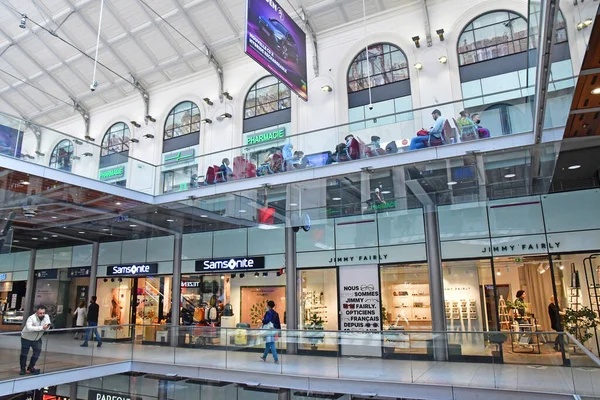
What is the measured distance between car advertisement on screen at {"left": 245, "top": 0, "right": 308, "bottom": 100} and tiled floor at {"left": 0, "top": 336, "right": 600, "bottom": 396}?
20.9ft

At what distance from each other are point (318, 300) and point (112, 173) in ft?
23.5

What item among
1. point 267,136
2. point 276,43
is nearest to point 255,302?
point 267,136

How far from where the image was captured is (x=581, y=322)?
1048cm

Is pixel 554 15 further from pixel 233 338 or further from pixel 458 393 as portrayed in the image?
pixel 233 338

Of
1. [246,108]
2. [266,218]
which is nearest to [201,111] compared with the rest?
[246,108]

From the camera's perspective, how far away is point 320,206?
1245cm

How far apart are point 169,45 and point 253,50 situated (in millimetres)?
10713

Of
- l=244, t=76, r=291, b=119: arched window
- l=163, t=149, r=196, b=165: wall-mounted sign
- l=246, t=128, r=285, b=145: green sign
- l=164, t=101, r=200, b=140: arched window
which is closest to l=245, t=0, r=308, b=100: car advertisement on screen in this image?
l=246, t=128, r=285, b=145: green sign

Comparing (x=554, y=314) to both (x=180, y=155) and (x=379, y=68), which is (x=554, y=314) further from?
(x=180, y=155)

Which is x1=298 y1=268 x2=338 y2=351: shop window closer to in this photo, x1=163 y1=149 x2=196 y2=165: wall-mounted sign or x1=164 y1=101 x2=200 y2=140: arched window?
x1=163 y1=149 x2=196 y2=165: wall-mounted sign

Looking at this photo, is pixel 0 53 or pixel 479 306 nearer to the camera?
pixel 479 306

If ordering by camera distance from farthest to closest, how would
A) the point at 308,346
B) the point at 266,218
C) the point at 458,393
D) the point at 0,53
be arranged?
the point at 0,53
the point at 266,218
the point at 308,346
the point at 458,393

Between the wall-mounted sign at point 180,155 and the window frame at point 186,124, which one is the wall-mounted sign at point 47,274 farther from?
the window frame at point 186,124

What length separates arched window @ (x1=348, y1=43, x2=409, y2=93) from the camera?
46.5ft
